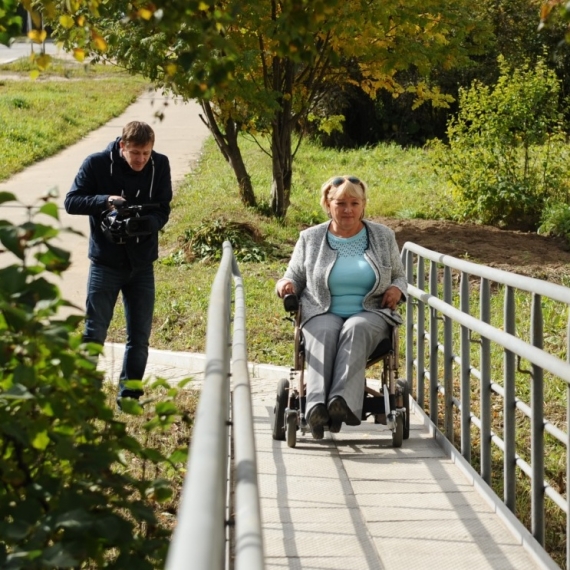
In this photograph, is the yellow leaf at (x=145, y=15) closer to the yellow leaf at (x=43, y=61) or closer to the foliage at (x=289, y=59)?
the yellow leaf at (x=43, y=61)

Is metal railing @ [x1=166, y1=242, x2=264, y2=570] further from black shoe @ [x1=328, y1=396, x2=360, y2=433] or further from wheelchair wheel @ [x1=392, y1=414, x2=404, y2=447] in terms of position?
wheelchair wheel @ [x1=392, y1=414, x2=404, y2=447]

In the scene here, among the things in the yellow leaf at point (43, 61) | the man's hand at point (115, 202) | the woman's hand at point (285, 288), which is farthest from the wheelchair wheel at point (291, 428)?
the yellow leaf at point (43, 61)

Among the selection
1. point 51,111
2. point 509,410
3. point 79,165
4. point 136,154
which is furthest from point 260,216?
point 51,111

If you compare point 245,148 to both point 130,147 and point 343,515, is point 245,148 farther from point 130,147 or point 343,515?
point 343,515

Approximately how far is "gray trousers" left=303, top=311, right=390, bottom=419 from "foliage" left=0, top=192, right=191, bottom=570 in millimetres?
2829

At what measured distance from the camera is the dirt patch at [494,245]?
11.5 m

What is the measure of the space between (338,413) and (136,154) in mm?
1805

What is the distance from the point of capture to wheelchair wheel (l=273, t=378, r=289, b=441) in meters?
6.11

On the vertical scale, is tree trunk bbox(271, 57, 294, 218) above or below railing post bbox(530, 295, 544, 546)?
above

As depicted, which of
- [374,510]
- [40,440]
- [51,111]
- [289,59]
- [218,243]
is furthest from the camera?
[51,111]


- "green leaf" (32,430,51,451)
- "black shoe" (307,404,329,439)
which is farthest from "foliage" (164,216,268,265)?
"green leaf" (32,430,51,451)

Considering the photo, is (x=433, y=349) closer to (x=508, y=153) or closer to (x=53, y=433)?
(x=53, y=433)

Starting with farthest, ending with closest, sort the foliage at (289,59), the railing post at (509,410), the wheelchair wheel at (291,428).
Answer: the foliage at (289,59), the wheelchair wheel at (291,428), the railing post at (509,410)

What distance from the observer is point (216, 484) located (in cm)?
158
